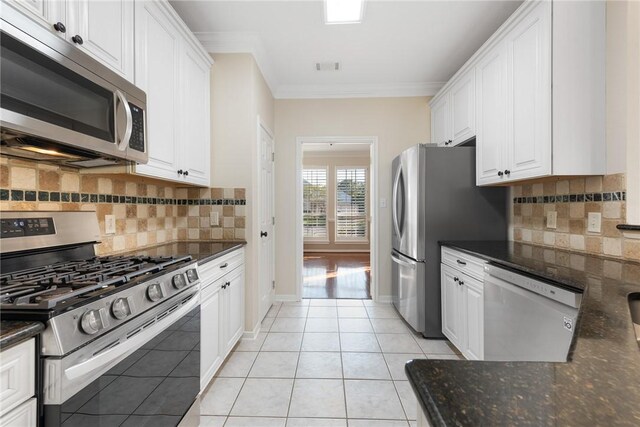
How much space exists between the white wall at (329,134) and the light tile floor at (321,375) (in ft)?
2.28

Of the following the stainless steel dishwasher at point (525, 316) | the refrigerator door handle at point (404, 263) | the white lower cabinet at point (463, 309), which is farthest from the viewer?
the refrigerator door handle at point (404, 263)

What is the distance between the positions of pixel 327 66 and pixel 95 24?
2.24 metres

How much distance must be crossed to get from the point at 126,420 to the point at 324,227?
6816mm

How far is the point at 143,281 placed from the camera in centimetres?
120

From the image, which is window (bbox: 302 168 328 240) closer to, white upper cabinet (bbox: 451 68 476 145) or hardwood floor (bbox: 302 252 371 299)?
hardwood floor (bbox: 302 252 371 299)

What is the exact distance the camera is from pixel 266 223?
10.7ft

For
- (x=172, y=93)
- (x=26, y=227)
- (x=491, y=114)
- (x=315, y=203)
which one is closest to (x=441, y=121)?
(x=491, y=114)

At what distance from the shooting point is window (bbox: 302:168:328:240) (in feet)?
25.4

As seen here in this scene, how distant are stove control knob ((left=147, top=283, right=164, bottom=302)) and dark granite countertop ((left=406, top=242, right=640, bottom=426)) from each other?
109 cm

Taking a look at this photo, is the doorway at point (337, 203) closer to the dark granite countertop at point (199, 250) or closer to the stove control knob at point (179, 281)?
the dark granite countertop at point (199, 250)

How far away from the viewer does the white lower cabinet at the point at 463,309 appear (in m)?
2.02

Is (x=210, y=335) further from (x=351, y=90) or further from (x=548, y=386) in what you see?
(x=351, y=90)

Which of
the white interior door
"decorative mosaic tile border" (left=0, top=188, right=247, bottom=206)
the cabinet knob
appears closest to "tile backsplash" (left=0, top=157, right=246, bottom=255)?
"decorative mosaic tile border" (left=0, top=188, right=247, bottom=206)

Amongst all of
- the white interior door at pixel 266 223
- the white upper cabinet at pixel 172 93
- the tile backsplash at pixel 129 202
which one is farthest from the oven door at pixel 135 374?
the white interior door at pixel 266 223
